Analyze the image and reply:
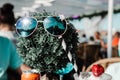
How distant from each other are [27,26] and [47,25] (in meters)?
0.08

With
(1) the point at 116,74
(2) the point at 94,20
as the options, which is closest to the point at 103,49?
(2) the point at 94,20

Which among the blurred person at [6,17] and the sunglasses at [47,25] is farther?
the blurred person at [6,17]

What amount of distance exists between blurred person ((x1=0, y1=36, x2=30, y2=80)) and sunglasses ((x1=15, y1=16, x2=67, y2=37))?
34 centimetres

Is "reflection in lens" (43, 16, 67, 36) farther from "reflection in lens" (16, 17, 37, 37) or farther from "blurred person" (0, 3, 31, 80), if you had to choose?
"blurred person" (0, 3, 31, 80)

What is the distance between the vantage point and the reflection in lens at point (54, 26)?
3.96 feet

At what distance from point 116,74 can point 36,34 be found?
632 millimetres

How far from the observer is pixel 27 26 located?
1231 millimetres

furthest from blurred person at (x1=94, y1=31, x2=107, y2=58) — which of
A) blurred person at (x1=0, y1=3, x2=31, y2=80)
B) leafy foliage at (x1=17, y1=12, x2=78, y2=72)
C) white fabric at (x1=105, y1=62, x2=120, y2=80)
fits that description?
leafy foliage at (x1=17, y1=12, x2=78, y2=72)

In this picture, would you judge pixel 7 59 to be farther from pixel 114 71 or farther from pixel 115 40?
pixel 115 40

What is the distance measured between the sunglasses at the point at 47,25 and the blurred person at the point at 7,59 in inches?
13.3

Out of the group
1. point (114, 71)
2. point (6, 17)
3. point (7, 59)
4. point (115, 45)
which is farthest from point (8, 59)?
point (115, 45)

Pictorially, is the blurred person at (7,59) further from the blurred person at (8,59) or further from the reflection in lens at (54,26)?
the reflection in lens at (54,26)

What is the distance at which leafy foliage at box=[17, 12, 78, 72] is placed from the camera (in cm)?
125

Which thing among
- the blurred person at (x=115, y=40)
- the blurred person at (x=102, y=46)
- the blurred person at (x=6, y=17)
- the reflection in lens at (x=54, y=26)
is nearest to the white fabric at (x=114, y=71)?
the reflection in lens at (x=54, y=26)
